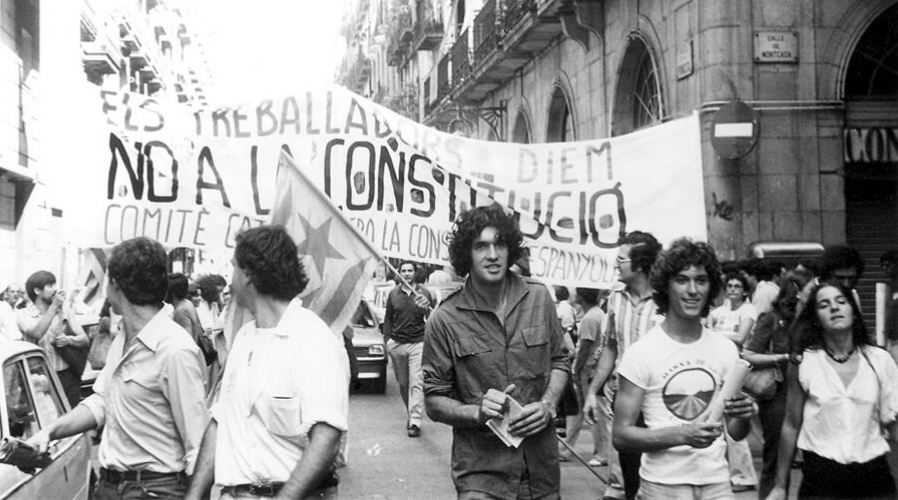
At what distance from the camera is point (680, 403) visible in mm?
4363

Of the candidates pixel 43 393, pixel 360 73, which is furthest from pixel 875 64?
pixel 360 73

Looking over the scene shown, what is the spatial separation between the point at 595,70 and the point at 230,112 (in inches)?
504

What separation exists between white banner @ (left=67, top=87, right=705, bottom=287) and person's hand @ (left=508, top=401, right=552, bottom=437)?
327 cm

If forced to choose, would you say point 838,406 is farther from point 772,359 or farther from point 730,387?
point 772,359

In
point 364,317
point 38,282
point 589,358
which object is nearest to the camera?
point 38,282

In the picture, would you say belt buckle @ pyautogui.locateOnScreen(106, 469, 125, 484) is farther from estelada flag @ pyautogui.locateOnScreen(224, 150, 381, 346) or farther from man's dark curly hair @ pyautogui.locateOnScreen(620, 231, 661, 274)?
man's dark curly hair @ pyautogui.locateOnScreen(620, 231, 661, 274)

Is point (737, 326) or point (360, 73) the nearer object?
point (737, 326)

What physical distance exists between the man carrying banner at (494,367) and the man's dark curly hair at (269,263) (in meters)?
0.97

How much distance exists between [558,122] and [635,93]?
5.55 meters

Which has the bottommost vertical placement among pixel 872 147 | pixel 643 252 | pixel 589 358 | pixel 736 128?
pixel 589 358

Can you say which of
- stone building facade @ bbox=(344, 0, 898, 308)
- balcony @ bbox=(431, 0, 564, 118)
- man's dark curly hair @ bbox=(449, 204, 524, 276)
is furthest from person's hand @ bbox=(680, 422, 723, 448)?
balcony @ bbox=(431, 0, 564, 118)

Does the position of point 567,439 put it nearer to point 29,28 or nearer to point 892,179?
point 892,179

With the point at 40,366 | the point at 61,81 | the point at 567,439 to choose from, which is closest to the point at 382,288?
the point at 61,81

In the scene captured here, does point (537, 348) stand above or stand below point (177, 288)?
below
